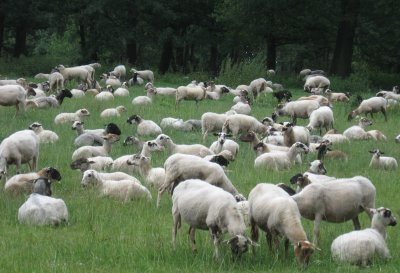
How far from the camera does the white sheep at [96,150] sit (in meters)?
16.2

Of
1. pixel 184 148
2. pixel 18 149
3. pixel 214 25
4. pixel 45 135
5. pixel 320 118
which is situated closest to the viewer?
pixel 18 149

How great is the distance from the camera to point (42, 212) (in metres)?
10.3

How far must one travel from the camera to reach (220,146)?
16906mm

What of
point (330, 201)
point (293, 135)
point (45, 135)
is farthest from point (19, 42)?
point (330, 201)

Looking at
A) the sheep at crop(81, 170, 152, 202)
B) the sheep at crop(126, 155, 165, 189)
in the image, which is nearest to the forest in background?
the sheep at crop(126, 155, 165, 189)

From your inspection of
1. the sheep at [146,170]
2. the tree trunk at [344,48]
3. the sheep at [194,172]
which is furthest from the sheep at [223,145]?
the tree trunk at [344,48]

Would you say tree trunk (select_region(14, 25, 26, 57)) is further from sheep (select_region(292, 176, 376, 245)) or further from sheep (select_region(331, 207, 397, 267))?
sheep (select_region(331, 207, 397, 267))

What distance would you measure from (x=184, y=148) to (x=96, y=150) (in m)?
2.06

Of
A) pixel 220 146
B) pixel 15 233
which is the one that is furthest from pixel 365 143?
pixel 15 233

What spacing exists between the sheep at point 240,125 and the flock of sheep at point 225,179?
0.09 feet

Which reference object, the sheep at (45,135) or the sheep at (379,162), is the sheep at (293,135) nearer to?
the sheep at (379,162)

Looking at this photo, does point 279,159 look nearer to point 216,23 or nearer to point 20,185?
point 20,185

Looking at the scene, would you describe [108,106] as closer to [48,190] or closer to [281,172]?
[281,172]

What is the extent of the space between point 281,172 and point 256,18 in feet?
101
